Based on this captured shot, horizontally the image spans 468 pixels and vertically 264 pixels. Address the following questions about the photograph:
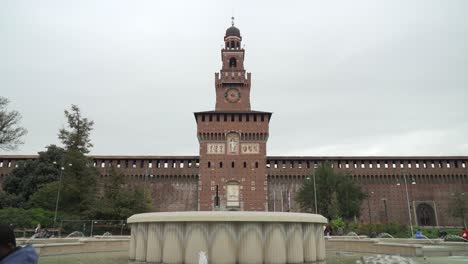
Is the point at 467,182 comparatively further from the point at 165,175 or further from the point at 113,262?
the point at 113,262

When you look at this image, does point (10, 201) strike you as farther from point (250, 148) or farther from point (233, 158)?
point (250, 148)

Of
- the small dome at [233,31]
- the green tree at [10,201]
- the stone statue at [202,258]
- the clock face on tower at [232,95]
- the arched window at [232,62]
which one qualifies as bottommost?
the stone statue at [202,258]

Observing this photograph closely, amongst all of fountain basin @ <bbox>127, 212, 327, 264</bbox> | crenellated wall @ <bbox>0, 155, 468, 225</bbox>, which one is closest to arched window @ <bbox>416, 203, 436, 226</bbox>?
crenellated wall @ <bbox>0, 155, 468, 225</bbox>

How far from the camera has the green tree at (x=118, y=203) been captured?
111 feet

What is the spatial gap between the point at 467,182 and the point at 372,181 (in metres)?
15.0

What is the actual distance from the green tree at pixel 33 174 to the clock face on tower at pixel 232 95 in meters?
25.3

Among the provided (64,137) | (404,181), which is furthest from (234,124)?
(404,181)

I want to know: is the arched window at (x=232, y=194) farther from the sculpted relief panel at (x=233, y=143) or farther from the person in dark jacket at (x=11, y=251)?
the person in dark jacket at (x=11, y=251)

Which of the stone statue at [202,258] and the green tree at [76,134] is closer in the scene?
the stone statue at [202,258]

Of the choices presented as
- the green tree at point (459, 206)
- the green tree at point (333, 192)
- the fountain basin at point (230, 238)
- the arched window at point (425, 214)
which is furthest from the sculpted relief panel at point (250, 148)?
the fountain basin at point (230, 238)

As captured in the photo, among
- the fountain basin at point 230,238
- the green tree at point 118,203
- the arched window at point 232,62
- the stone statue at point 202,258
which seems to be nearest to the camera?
the stone statue at point 202,258

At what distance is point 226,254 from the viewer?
9.80 metres

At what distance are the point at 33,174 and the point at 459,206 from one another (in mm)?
60019

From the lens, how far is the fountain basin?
9.87 meters
